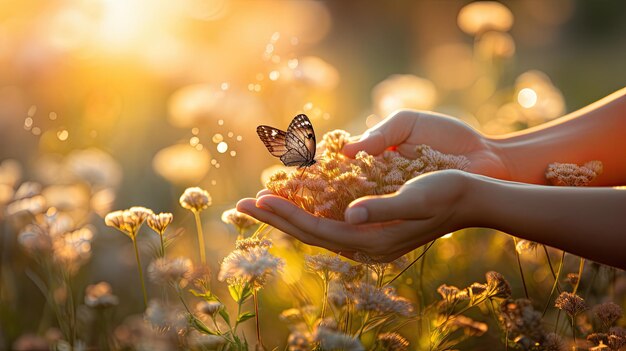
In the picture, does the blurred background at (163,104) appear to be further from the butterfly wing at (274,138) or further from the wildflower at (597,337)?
the wildflower at (597,337)

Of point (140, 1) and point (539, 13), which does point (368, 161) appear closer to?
point (140, 1)

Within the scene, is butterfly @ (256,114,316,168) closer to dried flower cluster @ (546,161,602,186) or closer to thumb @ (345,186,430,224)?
thumb @ (345,186,430,224)

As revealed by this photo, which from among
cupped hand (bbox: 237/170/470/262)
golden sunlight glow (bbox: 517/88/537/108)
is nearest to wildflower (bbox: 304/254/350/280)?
cupped hand (bbox: 237/170/470/262)

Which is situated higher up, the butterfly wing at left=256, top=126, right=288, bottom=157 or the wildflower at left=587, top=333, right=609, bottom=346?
the butterfly wing at left=256, top=126, right=288, bottom=157

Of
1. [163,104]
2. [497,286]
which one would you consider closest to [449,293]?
[497,286]

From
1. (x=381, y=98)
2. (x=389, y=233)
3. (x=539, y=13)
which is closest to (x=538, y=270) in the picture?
(x=389, y=233)

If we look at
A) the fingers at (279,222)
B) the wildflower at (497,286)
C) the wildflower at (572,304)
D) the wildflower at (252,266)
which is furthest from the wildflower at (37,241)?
the wildflower at (572,304)

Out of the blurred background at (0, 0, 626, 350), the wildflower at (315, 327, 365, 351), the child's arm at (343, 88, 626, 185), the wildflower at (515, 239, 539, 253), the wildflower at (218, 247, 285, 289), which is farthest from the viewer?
the blurred background at (0, 0, 626, 350)
